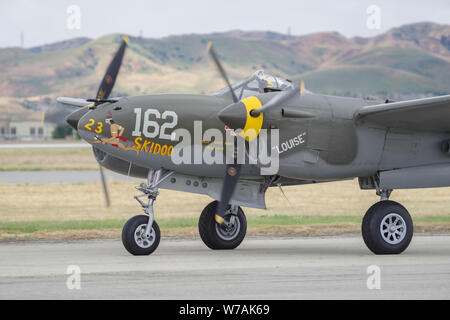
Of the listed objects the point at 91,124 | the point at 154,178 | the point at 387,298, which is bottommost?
the point at 387,298

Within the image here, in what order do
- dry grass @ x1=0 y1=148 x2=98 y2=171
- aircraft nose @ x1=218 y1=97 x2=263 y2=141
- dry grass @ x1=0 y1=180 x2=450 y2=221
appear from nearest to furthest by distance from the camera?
aircraft nose @ x1=218 y1=97 x2=263 y2=141
dry grass @ x1=0 y1=180 x2=450 y2=221
dry grass @ x1=0 y1=148 x2=98 y2=171

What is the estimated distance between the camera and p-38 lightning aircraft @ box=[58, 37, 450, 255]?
1460cm

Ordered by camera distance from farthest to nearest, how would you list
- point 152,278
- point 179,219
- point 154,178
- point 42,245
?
point 179,219 → point 42,245 → point 154,178 → point 152,278

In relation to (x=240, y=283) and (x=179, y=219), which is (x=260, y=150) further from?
(x=179, y=219)

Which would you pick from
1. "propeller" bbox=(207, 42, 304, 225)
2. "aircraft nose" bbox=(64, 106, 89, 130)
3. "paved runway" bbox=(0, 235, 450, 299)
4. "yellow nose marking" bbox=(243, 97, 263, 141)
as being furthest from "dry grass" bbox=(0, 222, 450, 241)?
"yellow nose marking" bbox=(243, 97, 263, 141)

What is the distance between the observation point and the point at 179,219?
82.6ft

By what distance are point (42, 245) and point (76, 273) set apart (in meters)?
5.51

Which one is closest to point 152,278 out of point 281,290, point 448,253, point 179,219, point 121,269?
point 121,269

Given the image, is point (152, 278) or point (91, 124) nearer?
point (152, 278)

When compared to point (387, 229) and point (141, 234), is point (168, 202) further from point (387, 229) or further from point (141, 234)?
point (387, 229)

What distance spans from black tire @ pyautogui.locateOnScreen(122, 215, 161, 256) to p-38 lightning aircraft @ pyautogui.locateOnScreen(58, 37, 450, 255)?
0.02 meters

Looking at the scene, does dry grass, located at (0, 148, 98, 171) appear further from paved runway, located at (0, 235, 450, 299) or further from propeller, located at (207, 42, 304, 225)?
propeller, located at (207, 42, 304, 225)

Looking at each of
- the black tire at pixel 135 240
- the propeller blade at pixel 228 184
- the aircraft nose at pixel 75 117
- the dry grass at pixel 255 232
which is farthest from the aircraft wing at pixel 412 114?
the dry grass at pixel 255 232

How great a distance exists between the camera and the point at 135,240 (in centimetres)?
1449
